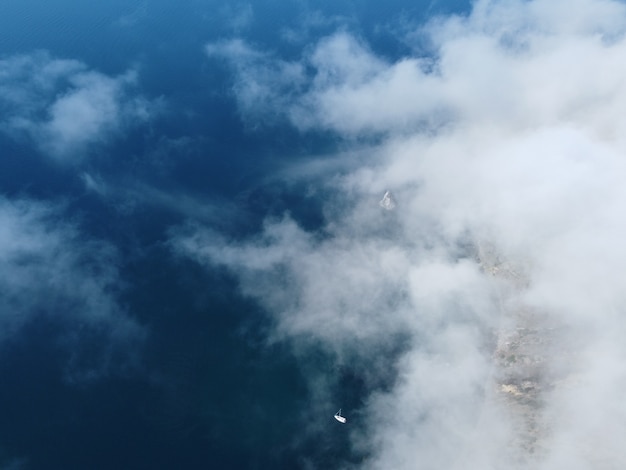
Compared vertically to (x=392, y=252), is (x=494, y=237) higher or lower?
higher

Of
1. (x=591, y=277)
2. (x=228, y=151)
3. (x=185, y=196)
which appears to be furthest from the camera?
(x=228, y=151)

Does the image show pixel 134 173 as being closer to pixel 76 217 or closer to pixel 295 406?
pixel 76 217

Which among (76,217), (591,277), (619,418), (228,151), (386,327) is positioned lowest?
(619,418)

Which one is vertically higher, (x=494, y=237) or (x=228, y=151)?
(x=228, y=151)

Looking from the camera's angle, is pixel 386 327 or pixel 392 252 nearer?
pixel 386 327

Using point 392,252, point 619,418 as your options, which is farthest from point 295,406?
point 619,418

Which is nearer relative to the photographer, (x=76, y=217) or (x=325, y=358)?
(x=325, y=358)

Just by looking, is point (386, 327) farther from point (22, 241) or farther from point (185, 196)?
point (22, 241)

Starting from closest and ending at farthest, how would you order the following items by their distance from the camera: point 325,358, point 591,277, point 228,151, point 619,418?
1. point 619,418
2. point 325,358
3. point 591,277
4. point 228,151

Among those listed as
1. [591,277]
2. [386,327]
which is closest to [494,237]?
[591,277]
